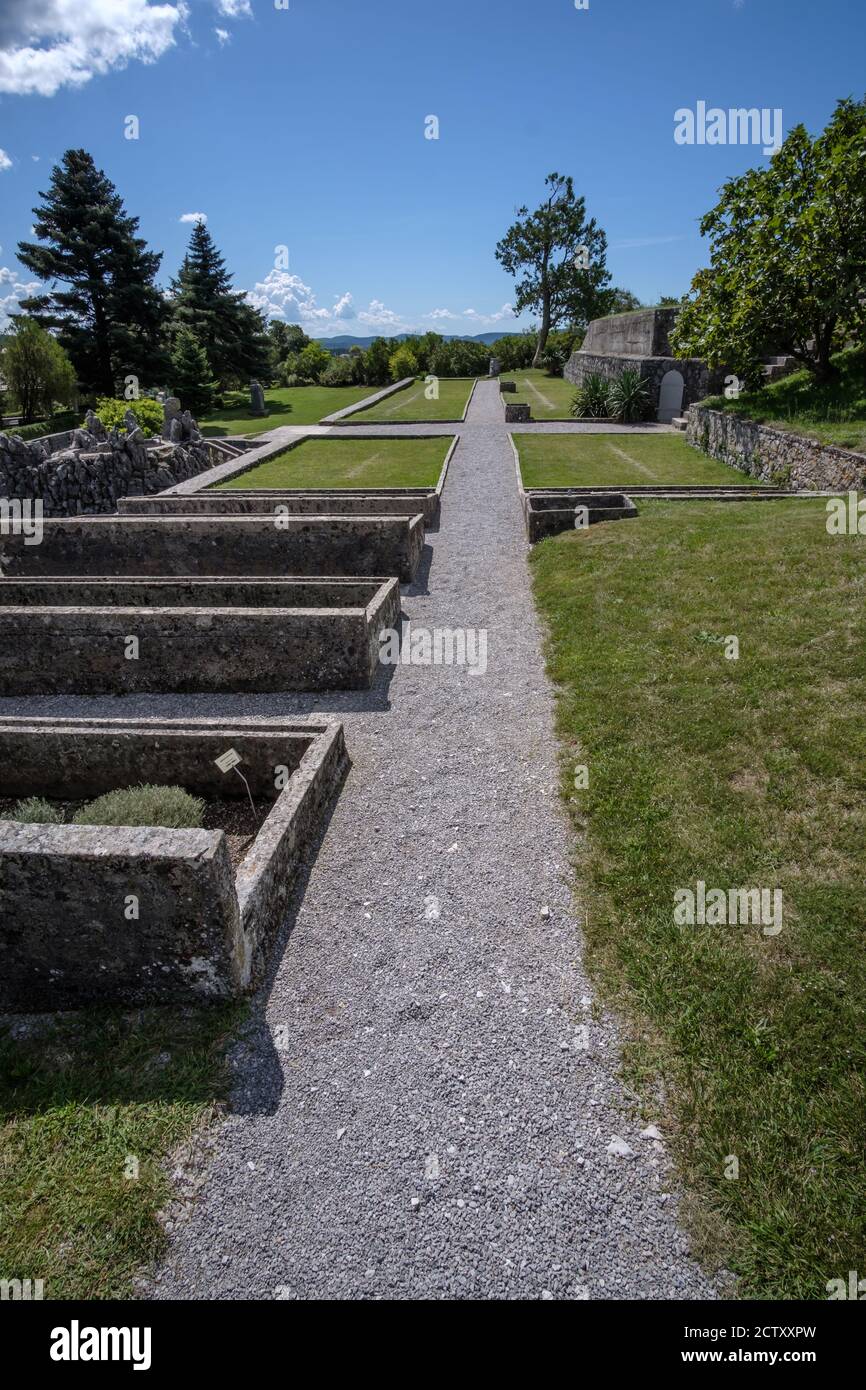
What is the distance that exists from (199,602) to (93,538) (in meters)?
4.39

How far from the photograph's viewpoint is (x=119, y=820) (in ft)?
17.2

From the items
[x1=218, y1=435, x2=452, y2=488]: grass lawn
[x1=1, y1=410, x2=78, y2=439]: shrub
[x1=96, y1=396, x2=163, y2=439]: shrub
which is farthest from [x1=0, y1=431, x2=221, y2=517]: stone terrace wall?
[x1=1, y1=410, x2=78, y2=439]: shrub

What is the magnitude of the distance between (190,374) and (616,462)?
80.2ft

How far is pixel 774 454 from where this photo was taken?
55.6 feet

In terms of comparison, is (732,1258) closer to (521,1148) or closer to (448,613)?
(521,1148)

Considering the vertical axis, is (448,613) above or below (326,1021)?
above

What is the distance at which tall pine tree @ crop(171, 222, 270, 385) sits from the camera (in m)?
41.0

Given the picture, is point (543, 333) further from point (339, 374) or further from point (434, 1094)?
point (434, 1094)

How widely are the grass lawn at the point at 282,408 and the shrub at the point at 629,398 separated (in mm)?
13429

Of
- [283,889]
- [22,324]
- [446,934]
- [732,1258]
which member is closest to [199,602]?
[283,889]

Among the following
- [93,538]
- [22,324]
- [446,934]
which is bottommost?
[446,934]

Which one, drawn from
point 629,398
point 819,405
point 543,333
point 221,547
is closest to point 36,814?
point 221,547

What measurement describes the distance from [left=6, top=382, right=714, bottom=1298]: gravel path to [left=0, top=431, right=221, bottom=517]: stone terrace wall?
15.6 metres

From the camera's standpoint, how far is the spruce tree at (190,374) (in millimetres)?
34812
